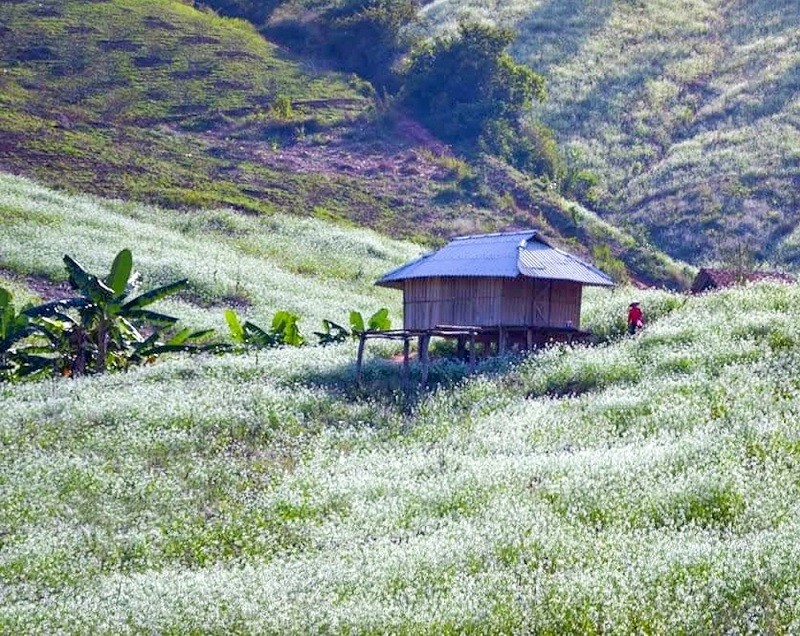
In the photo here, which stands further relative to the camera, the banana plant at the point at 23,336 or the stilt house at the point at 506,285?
the stilt house at the point at 506,285

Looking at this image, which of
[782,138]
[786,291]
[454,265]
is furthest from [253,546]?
[782,138]

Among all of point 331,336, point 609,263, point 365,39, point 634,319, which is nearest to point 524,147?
point 609,263

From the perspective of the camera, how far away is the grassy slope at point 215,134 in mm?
67625

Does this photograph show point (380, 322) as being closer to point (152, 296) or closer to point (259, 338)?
point (259, 338)

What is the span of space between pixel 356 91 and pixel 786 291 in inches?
2186

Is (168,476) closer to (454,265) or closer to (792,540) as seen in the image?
(792,540)

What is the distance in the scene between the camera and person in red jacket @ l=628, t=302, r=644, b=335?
3412 centimetres

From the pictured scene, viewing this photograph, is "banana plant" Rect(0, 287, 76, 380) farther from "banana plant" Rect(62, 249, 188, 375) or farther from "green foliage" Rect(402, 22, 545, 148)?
"green foliage" Rect(402, 22, 545, 148)

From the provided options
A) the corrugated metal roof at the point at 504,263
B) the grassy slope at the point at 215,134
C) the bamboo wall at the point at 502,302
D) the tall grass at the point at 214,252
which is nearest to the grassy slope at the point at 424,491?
the bamboo wall at the point at 502,302

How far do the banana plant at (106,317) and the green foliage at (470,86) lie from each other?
2046 inches

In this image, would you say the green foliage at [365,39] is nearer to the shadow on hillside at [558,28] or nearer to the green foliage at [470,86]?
the green foliage at [470,86]

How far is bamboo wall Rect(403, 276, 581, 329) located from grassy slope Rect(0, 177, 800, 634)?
173 cm

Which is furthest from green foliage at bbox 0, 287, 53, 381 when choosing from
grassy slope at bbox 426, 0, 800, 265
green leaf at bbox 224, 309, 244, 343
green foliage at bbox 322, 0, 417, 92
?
green foliage at bbox 322, 0, 417, 92

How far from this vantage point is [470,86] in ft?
282
